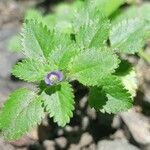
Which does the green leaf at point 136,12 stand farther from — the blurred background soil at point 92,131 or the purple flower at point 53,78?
the purple flower at point 53,78

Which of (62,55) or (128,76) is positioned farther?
(128,76)

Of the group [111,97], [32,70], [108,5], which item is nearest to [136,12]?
[108,5]

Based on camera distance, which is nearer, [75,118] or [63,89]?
[63,89]

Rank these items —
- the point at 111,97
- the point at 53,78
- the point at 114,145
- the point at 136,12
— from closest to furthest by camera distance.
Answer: the point at 53,78 → the point at 111,97 → the point at 114,145 → the point at 136,12

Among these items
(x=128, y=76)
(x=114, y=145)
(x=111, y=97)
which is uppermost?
(x=111, y=97)

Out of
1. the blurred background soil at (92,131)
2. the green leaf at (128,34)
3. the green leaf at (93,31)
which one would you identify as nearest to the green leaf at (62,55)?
the green leaf at (93,31)

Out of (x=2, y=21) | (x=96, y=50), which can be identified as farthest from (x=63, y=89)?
(x=2, y=21)

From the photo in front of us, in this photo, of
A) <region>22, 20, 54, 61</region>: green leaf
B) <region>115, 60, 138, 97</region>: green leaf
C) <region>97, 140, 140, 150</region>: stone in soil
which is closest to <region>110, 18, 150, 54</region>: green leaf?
<region>115, 60, 138, 97</region>: green leaf

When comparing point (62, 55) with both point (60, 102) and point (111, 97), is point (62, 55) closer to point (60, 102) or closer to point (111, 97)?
point (60, 102)

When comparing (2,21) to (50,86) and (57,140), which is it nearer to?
(57,140)
